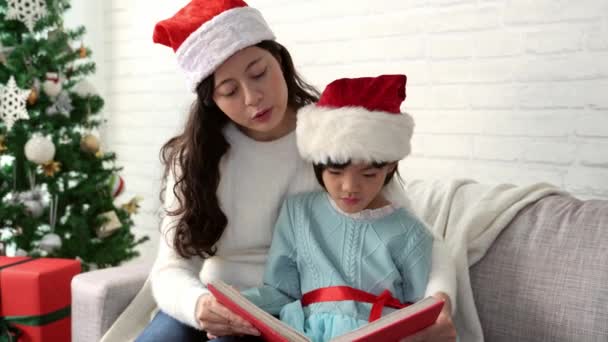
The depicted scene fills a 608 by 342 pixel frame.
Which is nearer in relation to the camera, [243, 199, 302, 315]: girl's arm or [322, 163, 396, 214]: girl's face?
[322, 163, 396, 214]: girl's face

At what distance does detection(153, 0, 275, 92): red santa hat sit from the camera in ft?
4.17

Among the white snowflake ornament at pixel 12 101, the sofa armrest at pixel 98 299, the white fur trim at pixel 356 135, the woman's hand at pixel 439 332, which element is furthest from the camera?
the white snowflake ornament at pixel 12 101

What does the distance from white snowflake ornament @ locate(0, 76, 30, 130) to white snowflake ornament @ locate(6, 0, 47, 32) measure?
0.22m

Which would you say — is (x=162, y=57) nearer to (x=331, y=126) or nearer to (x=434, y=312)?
(x=331, y=126)

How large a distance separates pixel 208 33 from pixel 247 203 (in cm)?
41

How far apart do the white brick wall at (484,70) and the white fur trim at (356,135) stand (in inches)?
28.0

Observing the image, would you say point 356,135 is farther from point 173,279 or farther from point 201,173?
point 173,279

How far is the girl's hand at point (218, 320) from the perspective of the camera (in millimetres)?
1123

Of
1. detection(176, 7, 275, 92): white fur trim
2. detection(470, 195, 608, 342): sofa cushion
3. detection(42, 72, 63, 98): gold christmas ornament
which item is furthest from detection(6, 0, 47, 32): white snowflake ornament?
detection(470, 195, 608, 342): sofa cushion

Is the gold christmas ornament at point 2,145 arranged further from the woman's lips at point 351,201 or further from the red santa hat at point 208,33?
the woman's lips at point 351,201

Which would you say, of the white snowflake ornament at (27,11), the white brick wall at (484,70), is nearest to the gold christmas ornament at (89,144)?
the white snowflake ornament at (27,11)

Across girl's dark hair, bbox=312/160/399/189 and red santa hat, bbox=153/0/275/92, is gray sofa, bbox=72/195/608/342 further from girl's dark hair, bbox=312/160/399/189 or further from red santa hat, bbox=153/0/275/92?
red santa hat, bbox=153/0/275/92

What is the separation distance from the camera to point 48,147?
217cm

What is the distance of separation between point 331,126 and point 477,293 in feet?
1.88
